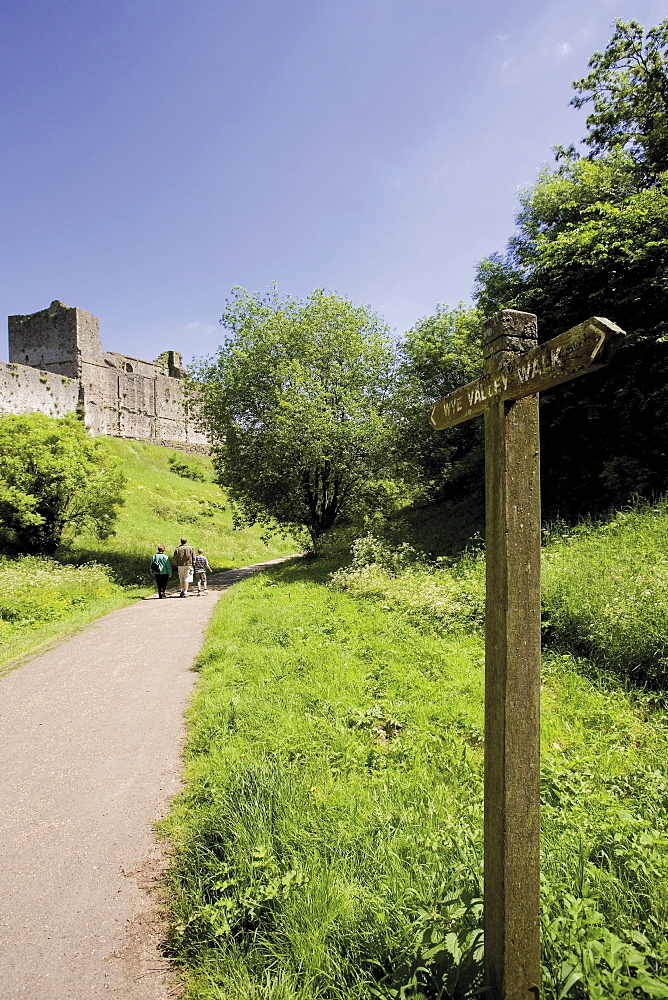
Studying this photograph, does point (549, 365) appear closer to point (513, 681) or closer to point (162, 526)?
point (513, 681)

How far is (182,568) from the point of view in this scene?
16.8 meters

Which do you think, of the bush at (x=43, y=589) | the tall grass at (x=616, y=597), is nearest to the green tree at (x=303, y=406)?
the bush at (x=43, y=589)

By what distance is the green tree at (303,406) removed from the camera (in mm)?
18406

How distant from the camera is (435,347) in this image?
1803 cm

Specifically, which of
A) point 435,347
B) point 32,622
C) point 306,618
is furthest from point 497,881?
point 435,347

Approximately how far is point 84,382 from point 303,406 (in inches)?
1104

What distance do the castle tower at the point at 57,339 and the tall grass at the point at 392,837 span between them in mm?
40061

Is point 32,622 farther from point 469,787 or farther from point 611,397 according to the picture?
point 611,397

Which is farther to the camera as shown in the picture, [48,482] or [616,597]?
[48,482]

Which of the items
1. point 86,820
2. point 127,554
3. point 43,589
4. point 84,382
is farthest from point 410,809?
point 84,382

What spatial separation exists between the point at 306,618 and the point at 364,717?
443 cm

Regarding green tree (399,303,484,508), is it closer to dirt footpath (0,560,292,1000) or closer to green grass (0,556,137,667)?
green grass (0,556,137,667)

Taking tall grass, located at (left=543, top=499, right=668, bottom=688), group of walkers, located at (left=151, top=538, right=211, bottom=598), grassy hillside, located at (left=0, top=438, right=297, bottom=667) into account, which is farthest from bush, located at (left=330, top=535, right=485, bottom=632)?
grassy hillside, located at (left=0, top=438, right=297, bottom=667)

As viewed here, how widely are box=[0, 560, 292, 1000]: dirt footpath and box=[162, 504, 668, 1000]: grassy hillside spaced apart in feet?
0.93
